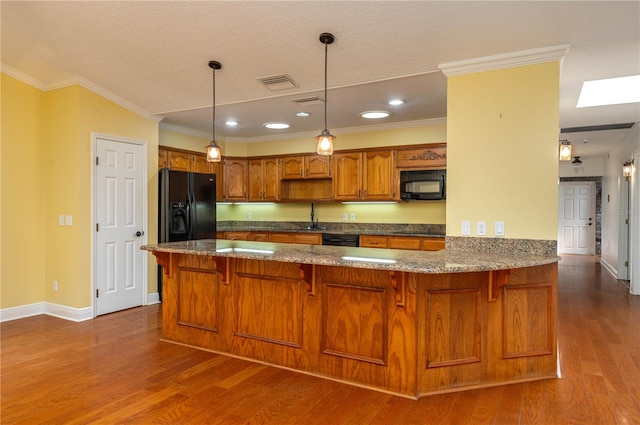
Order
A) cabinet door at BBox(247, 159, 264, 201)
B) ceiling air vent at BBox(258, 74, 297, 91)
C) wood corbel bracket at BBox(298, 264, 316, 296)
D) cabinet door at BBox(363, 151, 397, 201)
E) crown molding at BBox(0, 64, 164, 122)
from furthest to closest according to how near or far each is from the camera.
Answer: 1. cabinet door at BBox(247, 159, 264, 201)
2. cabinet door at BBox(363, 151, 397, 201)
3. crown molding at BBox(0, 64, 164, 122)
4. ceiling air vent at BBox(258, 74, 297, 91)
5. wood corbel bracket at BBox(298, 264, 316, 296)

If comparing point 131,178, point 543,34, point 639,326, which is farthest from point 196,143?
point 639,326

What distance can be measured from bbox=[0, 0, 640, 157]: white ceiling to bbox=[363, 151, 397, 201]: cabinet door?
0.95m

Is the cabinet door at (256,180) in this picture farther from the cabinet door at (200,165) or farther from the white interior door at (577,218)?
the white interior door at (577,218)

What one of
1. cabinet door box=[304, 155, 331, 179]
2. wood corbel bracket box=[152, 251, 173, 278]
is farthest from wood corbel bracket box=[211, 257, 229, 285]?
cabinet door box=[304, 155, 331, 179]

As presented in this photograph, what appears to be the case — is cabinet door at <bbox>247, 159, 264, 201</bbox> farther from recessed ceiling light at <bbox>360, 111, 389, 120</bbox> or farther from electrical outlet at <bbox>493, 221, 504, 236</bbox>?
electrical outlet at <bbox>493, 221, 504, 236</bbox>

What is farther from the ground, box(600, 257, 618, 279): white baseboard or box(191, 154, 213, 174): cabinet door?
box(191, 154, 213, 174): cabinet door

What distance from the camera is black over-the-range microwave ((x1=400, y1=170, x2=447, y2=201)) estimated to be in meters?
5.16

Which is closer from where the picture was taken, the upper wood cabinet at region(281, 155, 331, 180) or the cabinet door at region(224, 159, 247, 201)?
the upper wood cabinet at region(281, 155, 331, 180)

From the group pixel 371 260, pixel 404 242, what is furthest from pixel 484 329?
pixel 404 242

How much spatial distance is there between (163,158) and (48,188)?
1409 millimetres

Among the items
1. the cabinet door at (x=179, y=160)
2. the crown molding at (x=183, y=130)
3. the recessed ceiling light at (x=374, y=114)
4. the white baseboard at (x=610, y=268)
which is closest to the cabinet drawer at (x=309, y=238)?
the recessed ceiling light at (x=374, y=114)

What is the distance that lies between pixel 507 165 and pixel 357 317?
1666 millimetres

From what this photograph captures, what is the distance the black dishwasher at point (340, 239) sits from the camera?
559cm

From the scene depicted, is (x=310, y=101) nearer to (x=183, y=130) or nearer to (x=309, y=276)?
(x=309, y=276)
